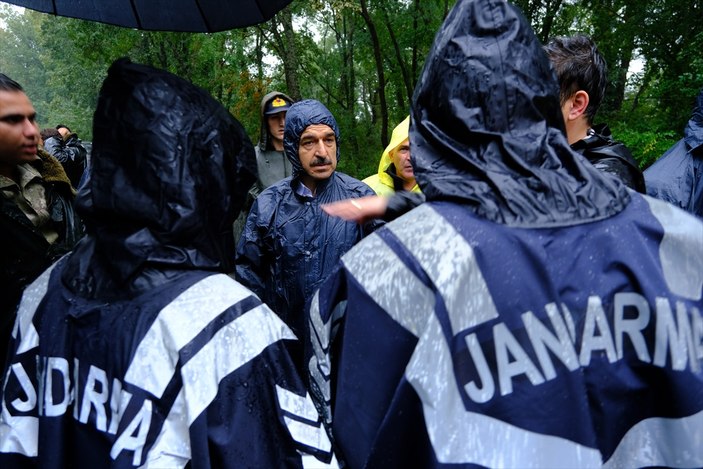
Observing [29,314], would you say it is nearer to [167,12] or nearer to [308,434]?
[308,434]

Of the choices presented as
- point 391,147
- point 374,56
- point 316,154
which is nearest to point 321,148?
point 316,154

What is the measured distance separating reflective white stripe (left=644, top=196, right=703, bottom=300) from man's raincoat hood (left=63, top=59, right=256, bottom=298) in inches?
46.4

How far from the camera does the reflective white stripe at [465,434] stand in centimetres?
140

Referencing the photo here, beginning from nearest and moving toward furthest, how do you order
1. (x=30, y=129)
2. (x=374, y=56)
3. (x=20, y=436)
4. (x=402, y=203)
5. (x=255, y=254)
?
(x=20, y=436) → (x=402, y=203) → (x=30, y=129) → (x=255, y=254) → (x=374, y=56)

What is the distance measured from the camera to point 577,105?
2.71 m

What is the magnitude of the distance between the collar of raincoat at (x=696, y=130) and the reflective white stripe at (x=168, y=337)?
3132mm

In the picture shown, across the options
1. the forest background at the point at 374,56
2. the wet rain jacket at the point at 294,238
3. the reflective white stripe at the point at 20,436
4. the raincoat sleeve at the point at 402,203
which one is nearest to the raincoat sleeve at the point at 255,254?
the wet rain jacket at the point at 294,238

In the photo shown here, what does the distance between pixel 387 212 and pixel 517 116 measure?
1.95 ft

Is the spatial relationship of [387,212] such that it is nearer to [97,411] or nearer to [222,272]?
[222,272]

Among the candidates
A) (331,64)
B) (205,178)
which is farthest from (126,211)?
(331,64)

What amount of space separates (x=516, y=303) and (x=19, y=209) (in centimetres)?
246

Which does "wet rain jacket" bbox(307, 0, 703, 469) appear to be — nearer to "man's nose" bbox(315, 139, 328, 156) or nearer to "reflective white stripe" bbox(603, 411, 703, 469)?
"reflective white stripe" bbox(603, 411, 703, 469)

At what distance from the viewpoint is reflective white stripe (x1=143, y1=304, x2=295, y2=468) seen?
147 centimetres

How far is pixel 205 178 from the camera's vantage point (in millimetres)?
1675
